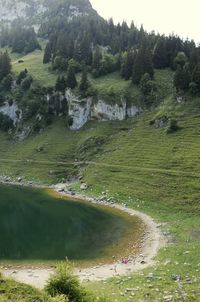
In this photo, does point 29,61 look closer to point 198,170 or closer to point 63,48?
point 63,48

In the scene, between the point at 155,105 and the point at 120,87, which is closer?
the point at 155,105

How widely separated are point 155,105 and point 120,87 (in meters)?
16.3

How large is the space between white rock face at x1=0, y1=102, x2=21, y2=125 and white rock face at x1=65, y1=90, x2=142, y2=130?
68.2 feet

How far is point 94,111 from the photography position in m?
132

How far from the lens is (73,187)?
95.5 m

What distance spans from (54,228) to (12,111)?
91.2 meters

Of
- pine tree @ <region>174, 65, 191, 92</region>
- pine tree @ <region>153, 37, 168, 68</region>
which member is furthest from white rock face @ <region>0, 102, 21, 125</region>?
pine tree @ <region>174, 65, 191, 92</region>

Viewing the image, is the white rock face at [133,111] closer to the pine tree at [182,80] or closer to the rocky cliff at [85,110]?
the rocky cliff at [85,110]

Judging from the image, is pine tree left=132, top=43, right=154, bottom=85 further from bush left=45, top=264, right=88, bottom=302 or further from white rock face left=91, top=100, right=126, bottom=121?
bush left=45, top=264, right=88, bottom=302

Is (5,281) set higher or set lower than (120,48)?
lower

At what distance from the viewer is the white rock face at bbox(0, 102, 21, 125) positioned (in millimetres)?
148125

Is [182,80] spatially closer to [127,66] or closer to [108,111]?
[108,111]

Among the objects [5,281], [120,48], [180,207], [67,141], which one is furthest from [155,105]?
[5,281]

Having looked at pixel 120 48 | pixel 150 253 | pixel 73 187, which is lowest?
pixel 73 187
